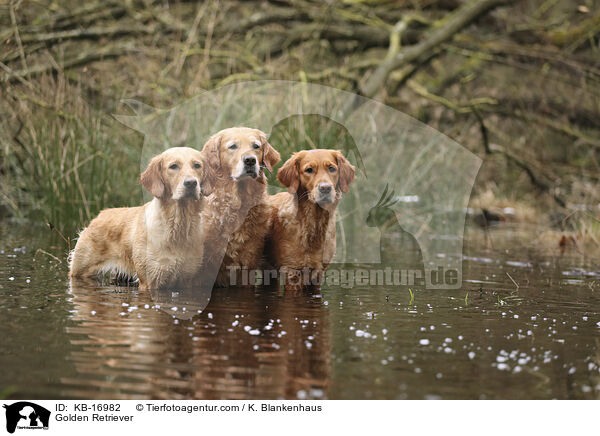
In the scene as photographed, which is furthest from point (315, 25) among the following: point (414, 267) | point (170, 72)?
point (414, 267)

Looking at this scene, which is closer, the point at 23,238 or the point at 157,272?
the point at 157,272

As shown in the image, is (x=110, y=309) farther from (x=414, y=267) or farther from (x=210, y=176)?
(x=414, y=267)

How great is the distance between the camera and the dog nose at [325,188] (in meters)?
5.93

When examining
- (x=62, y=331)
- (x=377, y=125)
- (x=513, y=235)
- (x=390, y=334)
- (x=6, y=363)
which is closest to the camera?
(x=6, y=363)

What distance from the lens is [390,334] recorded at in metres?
4.76

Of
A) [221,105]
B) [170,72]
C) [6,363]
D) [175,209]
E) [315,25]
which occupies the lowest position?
[6,363]

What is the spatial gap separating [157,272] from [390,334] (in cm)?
204

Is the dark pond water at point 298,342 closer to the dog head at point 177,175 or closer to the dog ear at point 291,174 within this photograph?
the dog head at point 177,175

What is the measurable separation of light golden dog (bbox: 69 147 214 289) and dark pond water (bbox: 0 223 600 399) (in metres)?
0.24

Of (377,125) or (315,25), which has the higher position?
(315,25)
